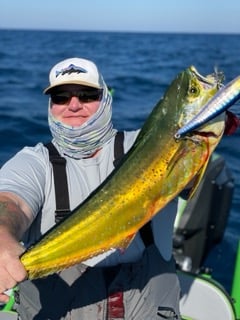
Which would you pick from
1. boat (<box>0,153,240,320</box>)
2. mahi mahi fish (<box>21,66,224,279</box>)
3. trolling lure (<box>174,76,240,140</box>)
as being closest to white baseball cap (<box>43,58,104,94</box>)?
mahi mahi fish (<box>21,66,224,279</box>)

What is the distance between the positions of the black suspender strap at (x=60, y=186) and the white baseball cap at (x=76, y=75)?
1.39ft

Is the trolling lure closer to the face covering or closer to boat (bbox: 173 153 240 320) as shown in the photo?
the face covering

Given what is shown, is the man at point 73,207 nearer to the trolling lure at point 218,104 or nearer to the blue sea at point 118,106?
the blue sea at point 118,106

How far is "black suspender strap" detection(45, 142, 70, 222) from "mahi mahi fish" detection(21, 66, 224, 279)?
28.3 inches

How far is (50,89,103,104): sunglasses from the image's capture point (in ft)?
11.8

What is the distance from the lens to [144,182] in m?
2.58

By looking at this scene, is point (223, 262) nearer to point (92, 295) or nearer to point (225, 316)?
point (225, 316)

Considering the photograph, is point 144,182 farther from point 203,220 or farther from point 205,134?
point 203,220

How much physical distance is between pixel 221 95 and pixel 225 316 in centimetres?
304

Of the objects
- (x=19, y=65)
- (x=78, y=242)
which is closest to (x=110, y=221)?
(x=78, y=242)

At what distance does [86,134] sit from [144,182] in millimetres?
1035

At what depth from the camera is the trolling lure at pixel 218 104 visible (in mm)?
2240

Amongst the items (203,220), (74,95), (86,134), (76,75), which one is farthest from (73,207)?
(203,220)

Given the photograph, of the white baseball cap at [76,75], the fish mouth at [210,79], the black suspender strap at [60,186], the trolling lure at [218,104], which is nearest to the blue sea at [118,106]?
the fish mouth at [210,79]
